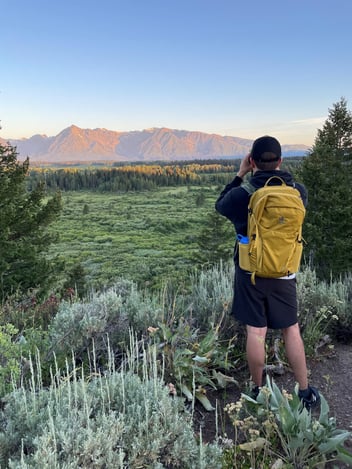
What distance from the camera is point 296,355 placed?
7.91ft

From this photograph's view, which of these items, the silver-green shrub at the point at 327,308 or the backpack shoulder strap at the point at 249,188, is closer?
the backpack shoulder strap at the point at 249,188

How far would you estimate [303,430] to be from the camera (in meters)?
1.88

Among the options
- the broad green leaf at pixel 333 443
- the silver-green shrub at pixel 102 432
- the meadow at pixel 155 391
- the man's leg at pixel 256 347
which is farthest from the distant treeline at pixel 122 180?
the broad green leaf at pixel 333 443

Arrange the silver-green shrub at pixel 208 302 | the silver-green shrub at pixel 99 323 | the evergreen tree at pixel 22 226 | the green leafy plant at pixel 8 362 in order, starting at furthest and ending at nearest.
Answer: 1. the evergreen tree at pixel 22 226
2. the silver-green shrub at pixel 208 302
3. the silver-green shrub at pixel 99 323
4. the green leafy plant at pixel 8 362

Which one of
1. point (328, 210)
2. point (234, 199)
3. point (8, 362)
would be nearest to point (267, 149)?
point (234, 199)

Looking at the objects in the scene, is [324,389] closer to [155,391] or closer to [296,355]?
[296,355]

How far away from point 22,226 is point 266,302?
46.3 feet

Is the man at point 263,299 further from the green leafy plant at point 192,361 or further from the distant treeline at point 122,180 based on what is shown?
the distant treeline at point 122,180

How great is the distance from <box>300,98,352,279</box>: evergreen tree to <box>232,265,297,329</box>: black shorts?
908cm

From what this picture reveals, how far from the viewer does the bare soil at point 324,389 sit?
225cm

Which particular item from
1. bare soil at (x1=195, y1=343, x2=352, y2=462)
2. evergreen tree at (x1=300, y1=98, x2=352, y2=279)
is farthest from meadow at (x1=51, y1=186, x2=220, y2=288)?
bare soil at (x1=195, y1=343, x2=352, y2=462)

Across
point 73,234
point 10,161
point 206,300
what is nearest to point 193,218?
point 73,234

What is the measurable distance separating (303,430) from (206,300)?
5.25 feet

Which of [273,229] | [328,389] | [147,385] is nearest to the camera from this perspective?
[147,385]
